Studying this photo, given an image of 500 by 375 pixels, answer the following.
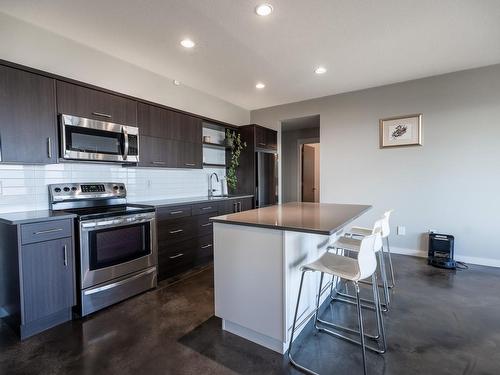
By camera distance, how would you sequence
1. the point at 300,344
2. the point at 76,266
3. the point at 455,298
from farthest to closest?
the point at 455,298, the point at 76,266, the point at 300,344

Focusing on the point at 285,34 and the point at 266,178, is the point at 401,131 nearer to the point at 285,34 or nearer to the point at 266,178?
the point at 266,178

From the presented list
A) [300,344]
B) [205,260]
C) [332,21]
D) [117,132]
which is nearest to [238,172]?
[205,260]

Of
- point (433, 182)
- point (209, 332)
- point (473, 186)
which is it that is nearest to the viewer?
point (209, 332)

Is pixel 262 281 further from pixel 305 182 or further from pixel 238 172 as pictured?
pixel 305 182

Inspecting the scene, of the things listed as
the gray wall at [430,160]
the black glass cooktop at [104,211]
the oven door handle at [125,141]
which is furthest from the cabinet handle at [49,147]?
the gray wall at [430,160]

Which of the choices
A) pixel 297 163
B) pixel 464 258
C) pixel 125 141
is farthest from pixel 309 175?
pixel 125 141

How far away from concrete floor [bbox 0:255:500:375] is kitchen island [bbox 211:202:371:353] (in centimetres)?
16

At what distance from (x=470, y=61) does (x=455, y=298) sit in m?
2.84

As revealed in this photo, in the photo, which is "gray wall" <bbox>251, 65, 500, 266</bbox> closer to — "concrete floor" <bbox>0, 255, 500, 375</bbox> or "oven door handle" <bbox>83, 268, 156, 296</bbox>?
"concrete floor" <bbox>0, 255, 500, 375</bbox>

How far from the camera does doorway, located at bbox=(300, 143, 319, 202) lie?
6405mm

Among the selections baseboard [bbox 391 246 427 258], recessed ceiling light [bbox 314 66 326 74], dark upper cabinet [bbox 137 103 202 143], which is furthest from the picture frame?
dark upper cabinet [bbox 137 103 202 143]

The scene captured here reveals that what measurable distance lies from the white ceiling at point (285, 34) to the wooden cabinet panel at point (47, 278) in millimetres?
1996

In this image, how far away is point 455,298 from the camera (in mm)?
2510

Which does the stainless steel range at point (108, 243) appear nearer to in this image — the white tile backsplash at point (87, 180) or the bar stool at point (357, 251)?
the white tile backsplash at point (87, 180)
